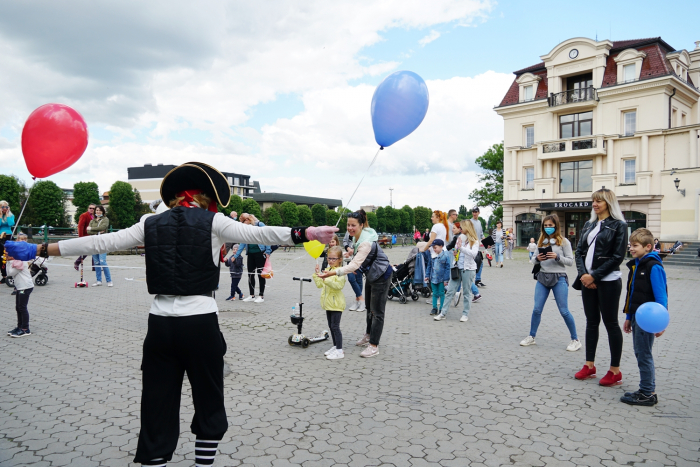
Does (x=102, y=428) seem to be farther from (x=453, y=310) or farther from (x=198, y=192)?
(x=453, y=310)

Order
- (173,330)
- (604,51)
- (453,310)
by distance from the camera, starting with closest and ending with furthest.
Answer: (173,330) < (453,310) < (604,51)

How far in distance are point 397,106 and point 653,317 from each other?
332 cm

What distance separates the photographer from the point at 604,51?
31.3 metres

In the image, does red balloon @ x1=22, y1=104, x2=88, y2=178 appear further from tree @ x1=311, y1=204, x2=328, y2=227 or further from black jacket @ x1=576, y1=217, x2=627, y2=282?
tree @ x1=311, y1=204, x2=328, y2=227

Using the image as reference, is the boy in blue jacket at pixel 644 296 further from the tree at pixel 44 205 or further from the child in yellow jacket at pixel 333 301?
the tree at pixel 44 205

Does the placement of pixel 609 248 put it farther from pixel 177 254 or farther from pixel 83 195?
pixel 83 195

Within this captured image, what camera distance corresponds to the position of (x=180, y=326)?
263 centimetres

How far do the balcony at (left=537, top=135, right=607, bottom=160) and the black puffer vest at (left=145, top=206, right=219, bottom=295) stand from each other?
34127 millimetres

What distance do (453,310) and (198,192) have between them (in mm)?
7747

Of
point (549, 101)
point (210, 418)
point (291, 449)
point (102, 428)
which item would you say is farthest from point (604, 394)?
point (549, 101)

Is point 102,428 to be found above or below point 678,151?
below

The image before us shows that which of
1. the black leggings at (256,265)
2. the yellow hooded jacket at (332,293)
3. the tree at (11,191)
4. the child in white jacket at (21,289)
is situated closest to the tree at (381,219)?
the tree at (11,191)

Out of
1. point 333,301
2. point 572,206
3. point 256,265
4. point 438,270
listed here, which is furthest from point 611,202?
point 572,206

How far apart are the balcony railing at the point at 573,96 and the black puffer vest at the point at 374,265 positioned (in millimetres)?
31843
